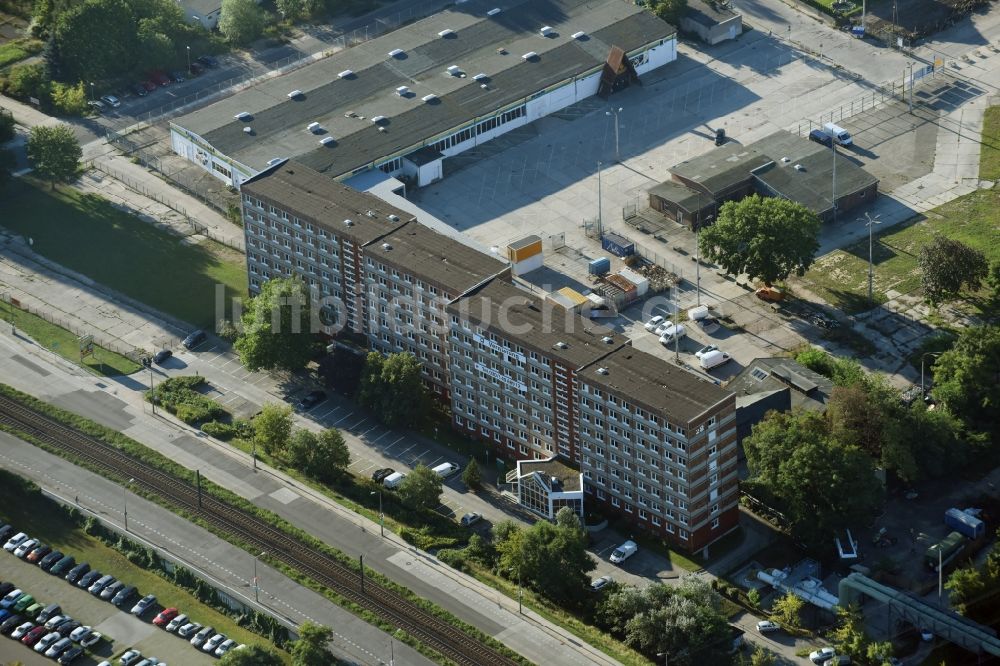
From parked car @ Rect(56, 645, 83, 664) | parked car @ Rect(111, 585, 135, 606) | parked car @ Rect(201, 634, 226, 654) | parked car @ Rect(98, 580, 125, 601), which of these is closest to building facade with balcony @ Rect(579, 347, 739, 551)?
parked car @ Rect(201, 634, 226, 654)

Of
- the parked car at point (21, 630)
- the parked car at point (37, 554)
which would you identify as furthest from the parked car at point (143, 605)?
the parked car at point (37, 554)

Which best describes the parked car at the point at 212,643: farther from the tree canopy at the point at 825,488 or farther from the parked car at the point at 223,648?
the tree canopy at the point at 825,488

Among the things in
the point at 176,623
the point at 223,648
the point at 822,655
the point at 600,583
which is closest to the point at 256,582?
the point at 176,623

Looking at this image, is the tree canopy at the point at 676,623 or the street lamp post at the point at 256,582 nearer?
the tree canopy at the point at 676,623

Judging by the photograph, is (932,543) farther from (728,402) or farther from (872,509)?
(728,402)

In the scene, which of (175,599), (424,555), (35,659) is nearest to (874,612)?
(424,555)

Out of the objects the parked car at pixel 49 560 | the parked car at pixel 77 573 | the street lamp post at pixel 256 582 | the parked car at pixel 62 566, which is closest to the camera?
the street lamp post at pixel 256 582

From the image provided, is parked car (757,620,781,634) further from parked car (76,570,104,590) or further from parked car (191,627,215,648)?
parked car (76,570,104,590)

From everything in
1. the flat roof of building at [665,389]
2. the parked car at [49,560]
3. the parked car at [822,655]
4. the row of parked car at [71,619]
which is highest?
the flat roof of building at [665,389]
